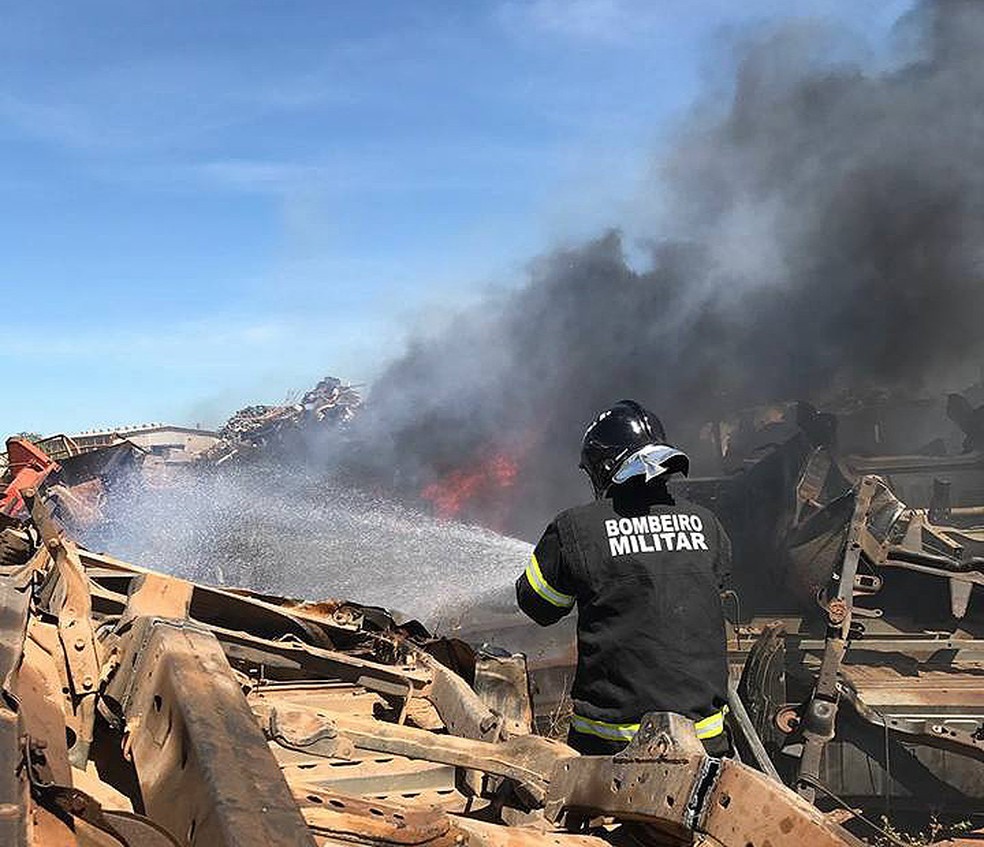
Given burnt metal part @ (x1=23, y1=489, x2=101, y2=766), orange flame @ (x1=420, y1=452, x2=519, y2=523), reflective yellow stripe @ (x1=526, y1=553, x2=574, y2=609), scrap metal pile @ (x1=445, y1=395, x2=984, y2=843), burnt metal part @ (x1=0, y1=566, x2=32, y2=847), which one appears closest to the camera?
burnt metal part @ (x1=0, y1=566, x2=32, y2=847)

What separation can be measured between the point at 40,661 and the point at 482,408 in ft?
49.2

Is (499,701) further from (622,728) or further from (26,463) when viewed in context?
(26,463)

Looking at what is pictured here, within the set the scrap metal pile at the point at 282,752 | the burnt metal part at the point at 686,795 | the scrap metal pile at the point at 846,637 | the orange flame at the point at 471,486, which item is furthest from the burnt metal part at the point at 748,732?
the orange flame at the point at 471,486

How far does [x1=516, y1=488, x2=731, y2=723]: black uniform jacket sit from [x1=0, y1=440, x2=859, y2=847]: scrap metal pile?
320mm

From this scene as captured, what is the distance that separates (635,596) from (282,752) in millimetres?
1404

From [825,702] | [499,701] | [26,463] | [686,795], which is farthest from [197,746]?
[26,463]

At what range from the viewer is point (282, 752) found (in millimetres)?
3395

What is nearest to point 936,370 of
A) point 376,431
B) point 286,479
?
point 376,431

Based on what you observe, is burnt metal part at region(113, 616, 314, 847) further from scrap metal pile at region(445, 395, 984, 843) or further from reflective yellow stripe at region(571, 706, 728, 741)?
scrap metal pile at region(445, 395, 984, 843)

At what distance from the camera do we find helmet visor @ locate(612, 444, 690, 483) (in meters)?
2.86

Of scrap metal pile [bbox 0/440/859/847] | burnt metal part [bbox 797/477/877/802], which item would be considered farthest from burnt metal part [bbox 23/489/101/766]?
burnt metal part [bbox 797/477/877/802]

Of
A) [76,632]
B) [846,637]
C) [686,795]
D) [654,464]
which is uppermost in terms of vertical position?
[654,464]

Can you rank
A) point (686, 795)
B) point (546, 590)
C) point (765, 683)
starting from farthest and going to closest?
point (765, 683) < point (546, 590) < point (686, 795)

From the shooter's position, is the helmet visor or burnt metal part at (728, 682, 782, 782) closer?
the helmet visor
